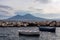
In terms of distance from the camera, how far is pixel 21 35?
64938 mm

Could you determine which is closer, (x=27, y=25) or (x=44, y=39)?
(x=44, y=39)

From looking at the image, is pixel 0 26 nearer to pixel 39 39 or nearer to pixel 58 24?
pixel 58 24

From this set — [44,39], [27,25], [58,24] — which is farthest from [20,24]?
[44,39]

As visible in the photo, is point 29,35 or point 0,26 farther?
point 0,26

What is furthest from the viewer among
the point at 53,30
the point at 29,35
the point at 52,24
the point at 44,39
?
the point at 52,24

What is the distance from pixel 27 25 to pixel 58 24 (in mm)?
18163

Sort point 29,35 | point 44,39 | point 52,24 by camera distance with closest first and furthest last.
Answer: point 44,39 < point 29,35 < point 52,24

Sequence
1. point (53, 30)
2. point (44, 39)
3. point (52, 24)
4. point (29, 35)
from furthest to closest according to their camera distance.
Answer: point (52, 24)
point (53, 30)
point (29, 35)
point (44, 39)

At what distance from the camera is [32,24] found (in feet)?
407

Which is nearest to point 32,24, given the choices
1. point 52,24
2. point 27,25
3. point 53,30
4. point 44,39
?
point 27,25

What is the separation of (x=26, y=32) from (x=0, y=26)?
55.0 metres

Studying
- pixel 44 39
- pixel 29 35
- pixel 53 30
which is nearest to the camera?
pixel 44 39

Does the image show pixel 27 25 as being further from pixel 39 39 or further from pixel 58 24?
pixel 39 39

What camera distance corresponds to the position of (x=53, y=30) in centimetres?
8031
